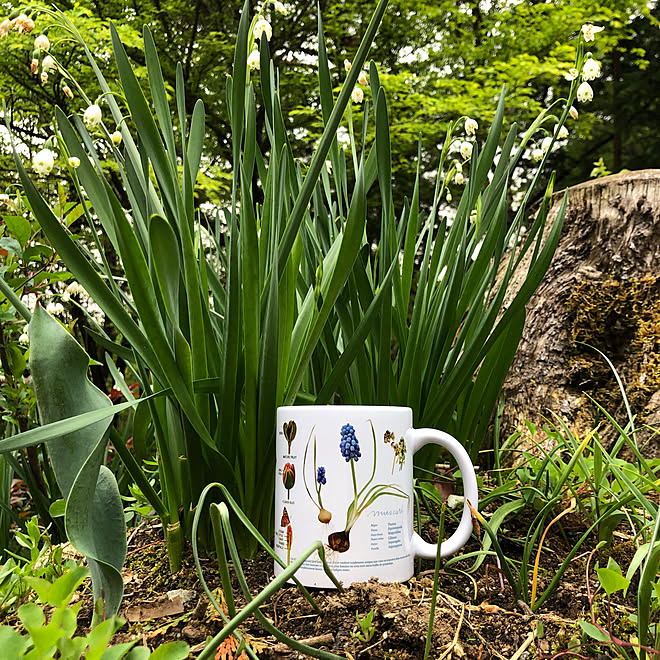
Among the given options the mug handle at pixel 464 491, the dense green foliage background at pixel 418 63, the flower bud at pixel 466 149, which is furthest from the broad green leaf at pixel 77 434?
the dense green foliage background at pixel 418 63

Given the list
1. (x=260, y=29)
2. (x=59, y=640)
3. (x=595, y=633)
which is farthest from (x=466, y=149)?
(x=59, y=640)

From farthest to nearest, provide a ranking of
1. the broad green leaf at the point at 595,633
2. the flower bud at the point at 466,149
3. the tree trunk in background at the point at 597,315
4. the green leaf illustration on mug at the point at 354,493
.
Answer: the tree trunk in background at the point at 597,315, the flower bud at the point at 466,149, the green leaf illustration on mug at the point at 354,493, the broad green leaf at the point at 595,633

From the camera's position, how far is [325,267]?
765 millimetres

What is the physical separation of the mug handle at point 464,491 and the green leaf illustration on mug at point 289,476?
0.12 m

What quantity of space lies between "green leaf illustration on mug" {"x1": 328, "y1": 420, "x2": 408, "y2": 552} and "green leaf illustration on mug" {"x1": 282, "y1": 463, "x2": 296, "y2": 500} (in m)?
0.05

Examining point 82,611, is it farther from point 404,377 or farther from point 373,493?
point 404,377

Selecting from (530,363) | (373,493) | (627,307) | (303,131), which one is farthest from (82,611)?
(303,131)

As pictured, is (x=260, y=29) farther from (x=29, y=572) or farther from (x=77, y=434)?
(x=29, y=572)

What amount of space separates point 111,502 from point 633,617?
0.42m

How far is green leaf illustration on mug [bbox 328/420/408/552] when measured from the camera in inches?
22.4

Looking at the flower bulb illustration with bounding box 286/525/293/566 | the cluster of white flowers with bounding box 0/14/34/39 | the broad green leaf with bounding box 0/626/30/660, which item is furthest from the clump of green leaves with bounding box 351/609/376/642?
the cluster of white flowers with bounding box 0/14/34/39

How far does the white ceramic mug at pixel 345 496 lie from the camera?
57cm

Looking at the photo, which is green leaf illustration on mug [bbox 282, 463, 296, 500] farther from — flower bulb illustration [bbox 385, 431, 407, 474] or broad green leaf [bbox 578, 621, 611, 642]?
broad green leaf [bbox 578, 621, 611, 642]

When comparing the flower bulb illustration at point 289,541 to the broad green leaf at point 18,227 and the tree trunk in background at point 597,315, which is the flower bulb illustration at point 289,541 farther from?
the tree trunk in background at point 597,315
